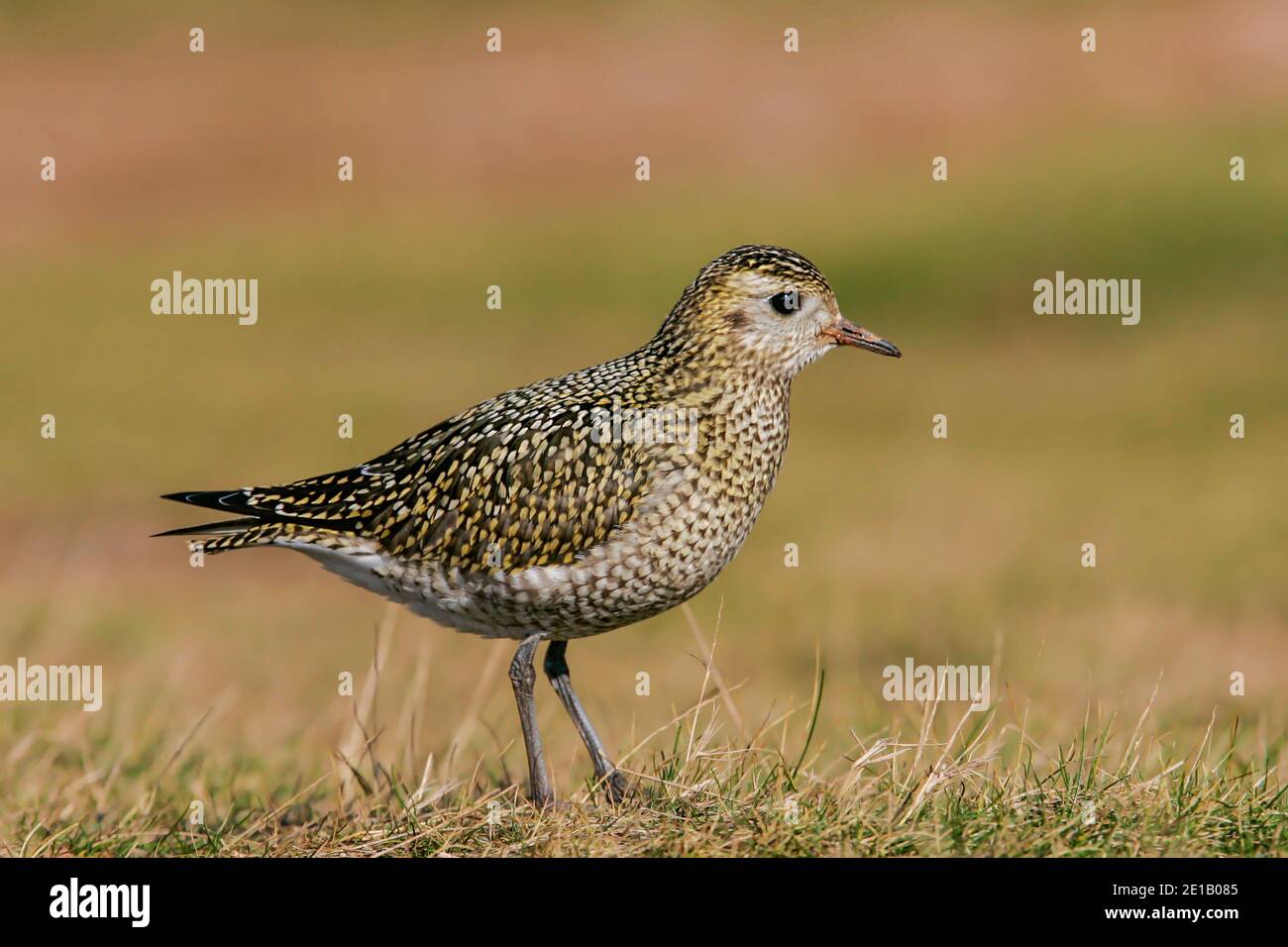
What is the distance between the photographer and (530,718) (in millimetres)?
6973

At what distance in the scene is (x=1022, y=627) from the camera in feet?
52.4

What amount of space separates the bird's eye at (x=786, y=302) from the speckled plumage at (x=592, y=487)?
0.05ft

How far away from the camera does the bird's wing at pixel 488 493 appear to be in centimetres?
676

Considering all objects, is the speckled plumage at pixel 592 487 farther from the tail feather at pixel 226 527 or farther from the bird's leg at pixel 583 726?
the bird's leg at pixel 583 726

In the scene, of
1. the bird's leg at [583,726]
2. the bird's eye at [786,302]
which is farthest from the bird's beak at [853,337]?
the bird's leg at [583,726]

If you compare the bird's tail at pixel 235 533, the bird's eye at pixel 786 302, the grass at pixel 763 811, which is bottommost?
the grass at pixel 763 811

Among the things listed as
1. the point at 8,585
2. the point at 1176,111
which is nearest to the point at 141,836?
the point at 8,585

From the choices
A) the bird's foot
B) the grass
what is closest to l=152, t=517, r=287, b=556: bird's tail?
A: the grass

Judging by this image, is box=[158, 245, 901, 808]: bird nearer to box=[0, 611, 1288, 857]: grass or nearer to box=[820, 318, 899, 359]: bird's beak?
box=[820, 318, 899, 359]: bird's beak

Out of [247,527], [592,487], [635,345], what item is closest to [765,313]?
[592,487]

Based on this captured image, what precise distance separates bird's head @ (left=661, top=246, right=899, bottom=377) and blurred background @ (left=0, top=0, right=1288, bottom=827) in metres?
1.15

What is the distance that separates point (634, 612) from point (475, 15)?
42877 millimetres

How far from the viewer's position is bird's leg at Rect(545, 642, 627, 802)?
668 cm

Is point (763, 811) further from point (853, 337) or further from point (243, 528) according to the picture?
point (243, 528)
